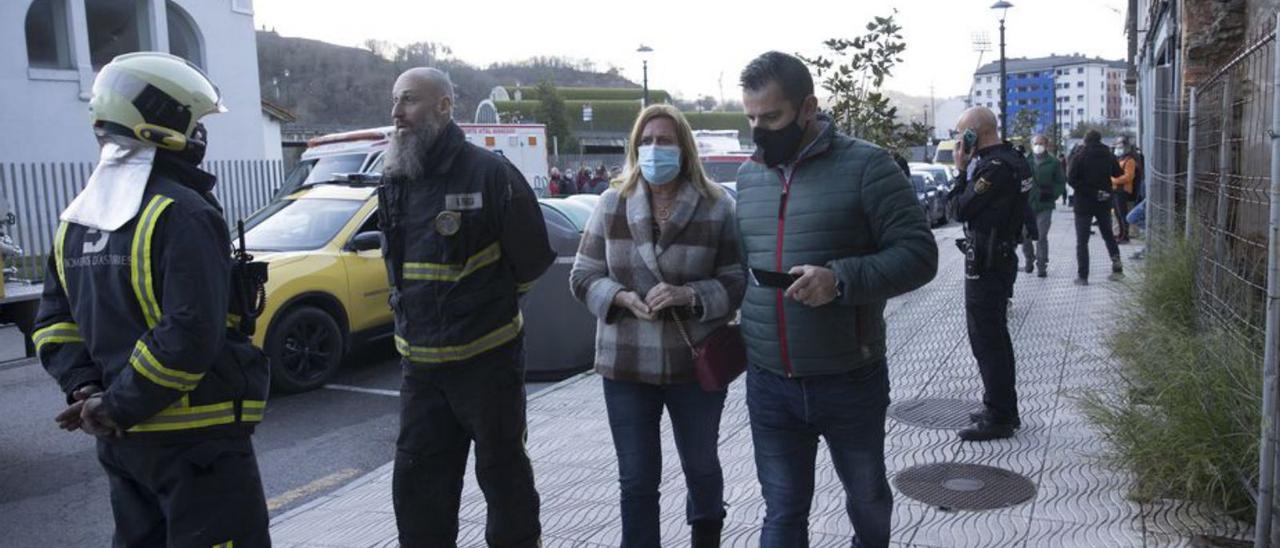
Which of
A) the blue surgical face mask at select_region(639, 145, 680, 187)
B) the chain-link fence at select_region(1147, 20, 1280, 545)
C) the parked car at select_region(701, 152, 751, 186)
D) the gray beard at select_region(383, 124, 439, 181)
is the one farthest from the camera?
the parked car at select_region(701, 152, 751, 186)

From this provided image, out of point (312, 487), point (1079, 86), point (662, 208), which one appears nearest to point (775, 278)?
point (662, 208)

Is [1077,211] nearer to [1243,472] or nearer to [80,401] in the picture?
[1243,472]

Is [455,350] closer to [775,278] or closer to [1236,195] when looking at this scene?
[775,278]

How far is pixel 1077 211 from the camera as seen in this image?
11.6 m

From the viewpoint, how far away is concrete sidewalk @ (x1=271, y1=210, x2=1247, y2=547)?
4.16m

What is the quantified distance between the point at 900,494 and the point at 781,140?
2243 mm

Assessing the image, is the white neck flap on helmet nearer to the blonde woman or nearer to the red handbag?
the blonde woman

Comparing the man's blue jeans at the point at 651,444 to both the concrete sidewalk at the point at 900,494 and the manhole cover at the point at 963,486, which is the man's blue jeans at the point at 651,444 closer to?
the concrete sidewalk at the point at 900,494

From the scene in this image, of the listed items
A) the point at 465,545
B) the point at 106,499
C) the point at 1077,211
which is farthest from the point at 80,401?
the point at 1077,211

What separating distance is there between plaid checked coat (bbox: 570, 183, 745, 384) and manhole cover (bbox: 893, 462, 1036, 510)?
1.68 meters

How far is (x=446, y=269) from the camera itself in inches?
137

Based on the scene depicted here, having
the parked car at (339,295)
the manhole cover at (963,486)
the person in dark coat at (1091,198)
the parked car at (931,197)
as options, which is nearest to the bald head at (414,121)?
the manhole cover at (963,486)

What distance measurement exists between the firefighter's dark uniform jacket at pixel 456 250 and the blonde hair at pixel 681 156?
41 centimetres

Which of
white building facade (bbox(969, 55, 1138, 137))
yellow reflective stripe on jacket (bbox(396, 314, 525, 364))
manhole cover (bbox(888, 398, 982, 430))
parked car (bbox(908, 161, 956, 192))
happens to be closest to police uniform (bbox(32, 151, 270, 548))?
yellow reflective stripe on jacket (bbox(396, 314, 525, 364))
